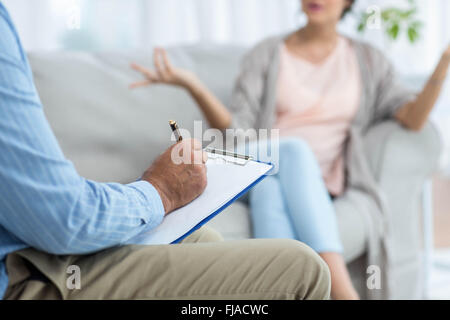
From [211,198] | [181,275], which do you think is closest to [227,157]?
[211,198]

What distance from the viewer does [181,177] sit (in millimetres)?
650

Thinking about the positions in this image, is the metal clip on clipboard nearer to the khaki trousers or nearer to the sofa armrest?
the khaki trousers

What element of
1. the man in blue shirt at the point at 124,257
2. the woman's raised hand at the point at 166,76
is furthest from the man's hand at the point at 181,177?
the woman's raised hand at the point at 166,76

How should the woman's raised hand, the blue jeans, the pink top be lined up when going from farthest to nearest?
the pink top, the woman's raised hand, the blue jeans

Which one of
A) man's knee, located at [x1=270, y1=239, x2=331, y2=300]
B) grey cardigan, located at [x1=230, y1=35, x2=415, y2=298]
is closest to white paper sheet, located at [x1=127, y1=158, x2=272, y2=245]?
man's knee, located at [x1=270, y1=239, x2=331, y2=300]

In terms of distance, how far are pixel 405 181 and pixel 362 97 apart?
0.89 feet

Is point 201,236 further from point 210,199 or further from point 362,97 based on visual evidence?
point 362,97

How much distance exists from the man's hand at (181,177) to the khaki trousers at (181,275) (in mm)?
73

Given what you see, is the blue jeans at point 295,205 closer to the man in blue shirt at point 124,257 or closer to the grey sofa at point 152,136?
the grey sofa at point 152,136

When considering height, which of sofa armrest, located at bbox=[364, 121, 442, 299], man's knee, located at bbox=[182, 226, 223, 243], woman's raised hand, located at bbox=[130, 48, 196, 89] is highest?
woman's raised hand, located at bbox=[130, 48, 196, 89]

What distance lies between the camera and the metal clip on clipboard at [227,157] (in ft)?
2.22

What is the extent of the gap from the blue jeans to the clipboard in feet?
1.15

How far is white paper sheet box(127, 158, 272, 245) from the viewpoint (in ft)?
2.12
